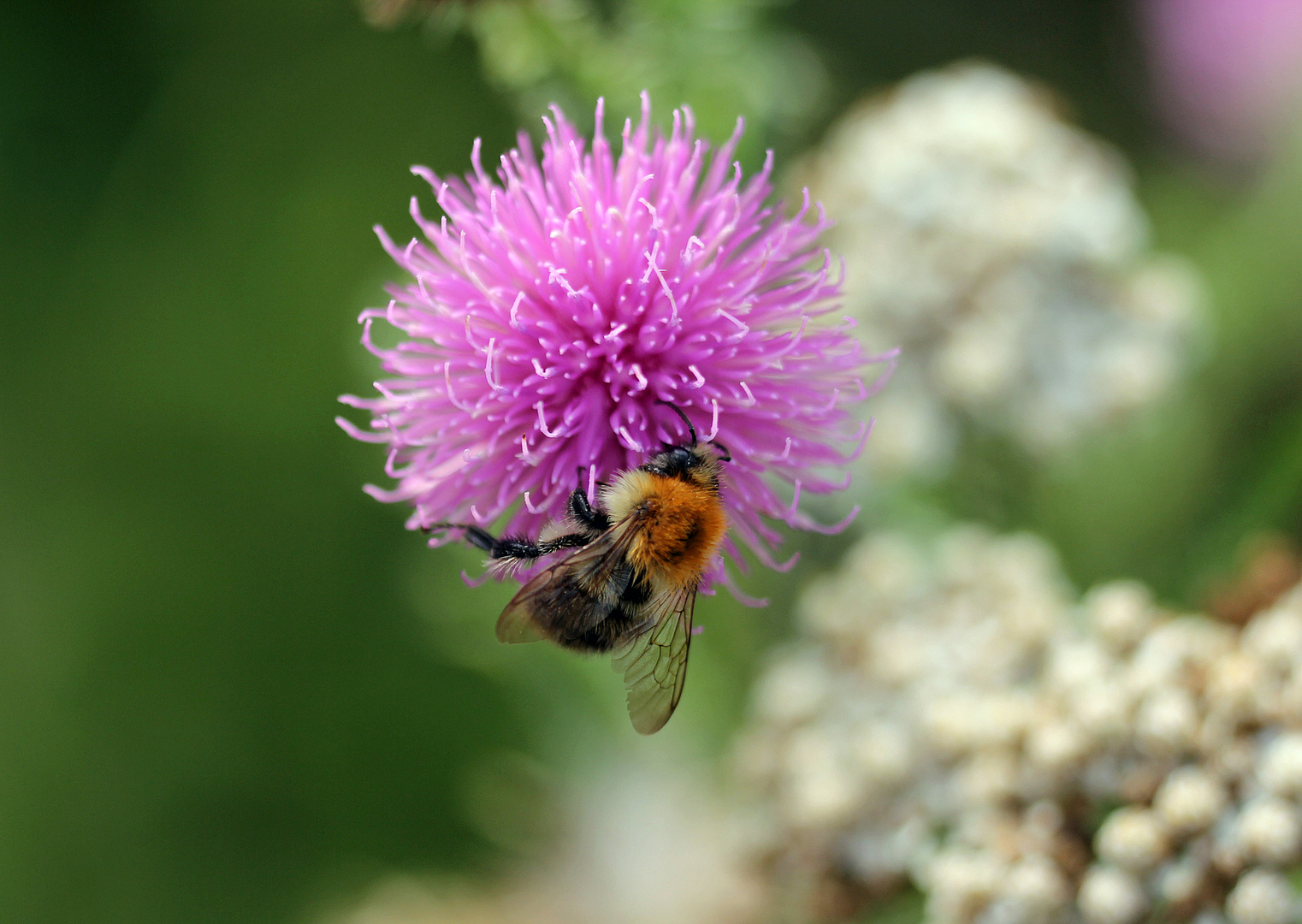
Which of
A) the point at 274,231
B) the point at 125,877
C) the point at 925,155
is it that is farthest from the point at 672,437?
the point at 125,877

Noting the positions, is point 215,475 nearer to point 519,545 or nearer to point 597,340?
point 519,545

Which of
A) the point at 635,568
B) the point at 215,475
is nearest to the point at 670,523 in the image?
the point at 635,568

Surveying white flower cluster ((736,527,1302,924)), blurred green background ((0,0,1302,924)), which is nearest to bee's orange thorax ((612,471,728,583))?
white flower cluster ((736,527,1302,924))

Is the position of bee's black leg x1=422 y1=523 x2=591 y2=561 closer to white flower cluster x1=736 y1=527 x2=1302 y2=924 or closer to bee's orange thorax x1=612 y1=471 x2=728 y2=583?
bee's orange thorax x1=612 y1=471 x2=728 y2=583

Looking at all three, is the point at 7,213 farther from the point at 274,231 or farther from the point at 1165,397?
the point at 1165,397

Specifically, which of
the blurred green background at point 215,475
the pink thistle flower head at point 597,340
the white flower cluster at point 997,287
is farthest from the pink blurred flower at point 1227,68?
the pink thistle flower head at point 597,340

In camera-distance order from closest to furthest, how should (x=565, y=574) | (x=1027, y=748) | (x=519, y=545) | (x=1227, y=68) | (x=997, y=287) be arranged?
(x=565, y=574), (x=519, y=545), (x=1027, y=748), (x=997, y=287), (x=1227, y=68)
